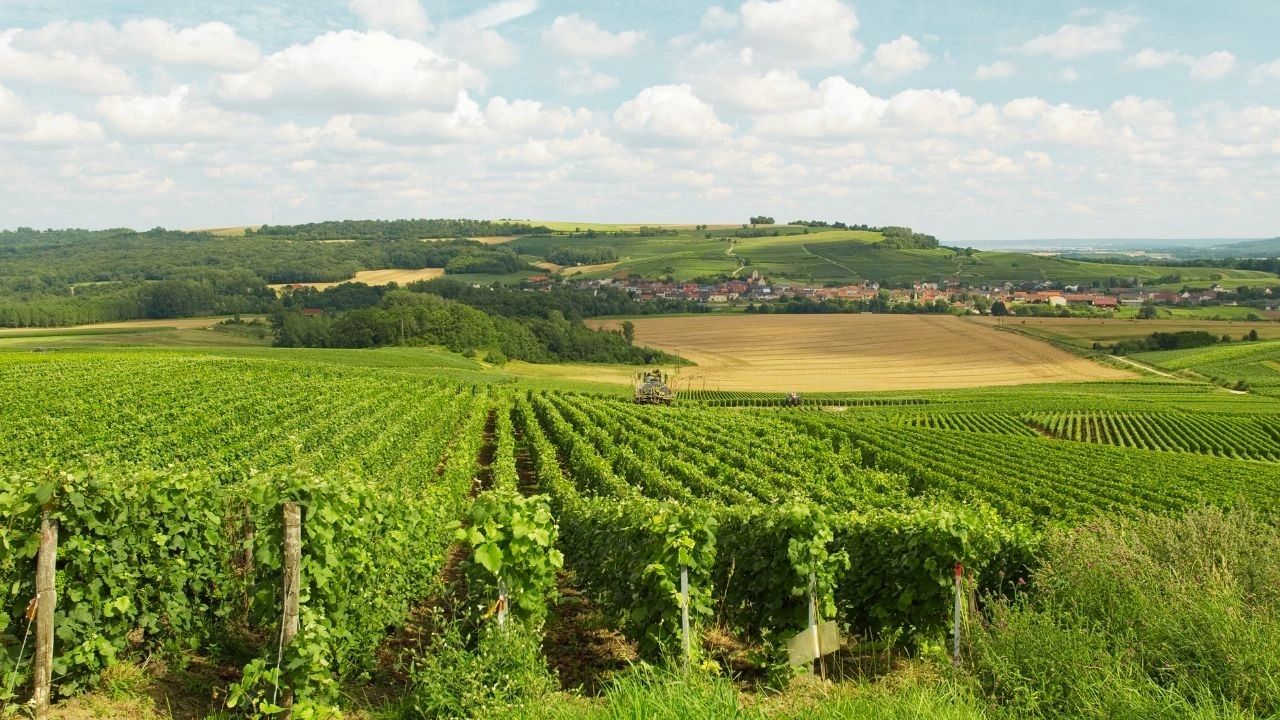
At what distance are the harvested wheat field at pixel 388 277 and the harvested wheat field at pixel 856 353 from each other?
56.9 meters

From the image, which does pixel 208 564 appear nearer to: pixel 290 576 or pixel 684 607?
pixel 290 576

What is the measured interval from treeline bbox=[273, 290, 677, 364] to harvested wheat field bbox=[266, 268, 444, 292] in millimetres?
38483

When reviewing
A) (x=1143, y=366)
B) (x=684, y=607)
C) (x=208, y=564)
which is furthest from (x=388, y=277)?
(x=684, y=607)

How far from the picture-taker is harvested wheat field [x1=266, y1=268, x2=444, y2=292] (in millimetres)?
158950

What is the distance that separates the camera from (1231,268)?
189375 millimetres

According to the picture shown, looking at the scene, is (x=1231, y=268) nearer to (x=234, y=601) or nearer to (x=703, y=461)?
(x=703, y=461)

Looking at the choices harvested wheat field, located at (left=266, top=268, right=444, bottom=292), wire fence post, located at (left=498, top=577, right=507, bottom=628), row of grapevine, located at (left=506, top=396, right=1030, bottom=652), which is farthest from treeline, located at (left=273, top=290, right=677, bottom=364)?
wire fence post, located at (left=498, top=577, right=507, bottom=628)

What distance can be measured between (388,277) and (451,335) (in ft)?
243

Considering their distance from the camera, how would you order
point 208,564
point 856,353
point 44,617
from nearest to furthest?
point 44,617 → point 208,564 → point 856,353

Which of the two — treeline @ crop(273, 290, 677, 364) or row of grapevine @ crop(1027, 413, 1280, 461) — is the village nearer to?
treeline @ crop(273, 290, 677, 364)

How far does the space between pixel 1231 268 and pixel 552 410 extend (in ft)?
665

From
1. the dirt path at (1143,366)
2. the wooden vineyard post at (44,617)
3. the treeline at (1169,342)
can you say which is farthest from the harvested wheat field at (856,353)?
the wooden vineyard post at (44,617)

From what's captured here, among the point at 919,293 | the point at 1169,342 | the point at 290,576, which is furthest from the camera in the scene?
the point at 919,293

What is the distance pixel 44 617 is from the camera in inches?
255
